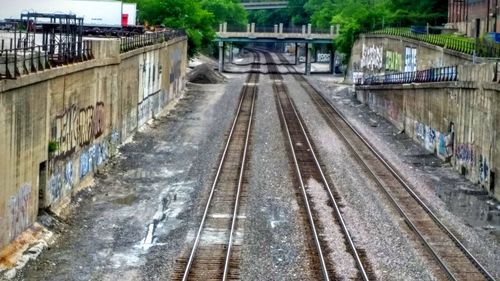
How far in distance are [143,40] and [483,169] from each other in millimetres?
22341

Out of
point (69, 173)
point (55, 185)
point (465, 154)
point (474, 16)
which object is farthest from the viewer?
point (474, 16)

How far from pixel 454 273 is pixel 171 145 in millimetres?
23593

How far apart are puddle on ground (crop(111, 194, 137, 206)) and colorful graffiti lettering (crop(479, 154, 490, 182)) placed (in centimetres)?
1270

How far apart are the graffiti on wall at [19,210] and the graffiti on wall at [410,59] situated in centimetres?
4386

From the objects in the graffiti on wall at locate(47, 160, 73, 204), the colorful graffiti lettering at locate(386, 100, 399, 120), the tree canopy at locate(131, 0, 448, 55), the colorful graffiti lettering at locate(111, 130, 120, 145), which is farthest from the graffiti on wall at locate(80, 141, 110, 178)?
the tree canopy at locate(131, 0, 448, 55)

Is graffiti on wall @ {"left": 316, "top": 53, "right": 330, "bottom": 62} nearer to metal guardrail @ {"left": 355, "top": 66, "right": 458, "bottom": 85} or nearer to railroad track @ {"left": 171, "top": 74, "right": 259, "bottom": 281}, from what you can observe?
metal guardrail @ {"left": 355, "top": 66, "right": 458, "bottom": 85}

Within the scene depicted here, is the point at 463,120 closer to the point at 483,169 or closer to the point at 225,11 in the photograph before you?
the point at 483,169

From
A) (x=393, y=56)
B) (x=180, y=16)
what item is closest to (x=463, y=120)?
(x=393, y=56)

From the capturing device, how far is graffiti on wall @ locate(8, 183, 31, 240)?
72.4 feet

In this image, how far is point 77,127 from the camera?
30.0m

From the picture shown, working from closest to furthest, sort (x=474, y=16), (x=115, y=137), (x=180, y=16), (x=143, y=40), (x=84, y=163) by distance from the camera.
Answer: (x=84, y=163) → (x=115, y=137) → (x=143, y=40) → (x=474, y=16) → (x=180, y=16)

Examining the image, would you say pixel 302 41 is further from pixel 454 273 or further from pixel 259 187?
pixel 454 273

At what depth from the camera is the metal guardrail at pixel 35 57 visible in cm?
2206

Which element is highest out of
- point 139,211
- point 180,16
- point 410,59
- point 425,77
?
point 180,16
